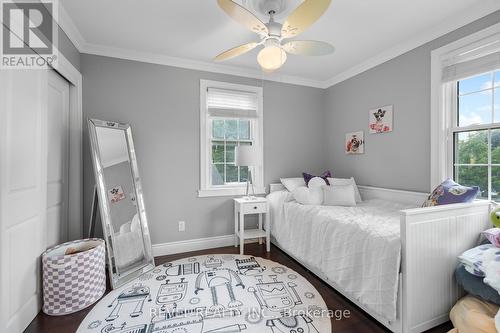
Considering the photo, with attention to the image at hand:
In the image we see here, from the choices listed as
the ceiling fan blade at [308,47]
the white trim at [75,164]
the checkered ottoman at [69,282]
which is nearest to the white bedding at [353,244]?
the ceiling fan blade at [308,47]

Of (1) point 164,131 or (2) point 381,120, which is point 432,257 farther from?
(1) point 164,131

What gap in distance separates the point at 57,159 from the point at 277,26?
2.36m

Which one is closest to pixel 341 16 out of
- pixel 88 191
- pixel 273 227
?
pixel 273 227

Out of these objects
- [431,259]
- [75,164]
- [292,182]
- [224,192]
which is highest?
[75,164]

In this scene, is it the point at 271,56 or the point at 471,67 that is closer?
the point at 271,56

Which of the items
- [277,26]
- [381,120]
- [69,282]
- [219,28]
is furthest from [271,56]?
[69,282]

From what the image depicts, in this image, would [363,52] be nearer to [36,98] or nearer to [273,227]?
[273,227]

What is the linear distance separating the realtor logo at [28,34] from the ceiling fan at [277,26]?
4.52ft

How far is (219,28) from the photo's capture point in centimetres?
228

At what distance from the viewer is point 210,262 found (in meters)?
2.68

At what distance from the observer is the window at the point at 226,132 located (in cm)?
313

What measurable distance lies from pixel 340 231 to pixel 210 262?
60.3 inches

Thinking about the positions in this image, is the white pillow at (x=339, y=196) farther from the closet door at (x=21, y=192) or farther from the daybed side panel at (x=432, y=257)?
the closet door at (x=21, y=192)

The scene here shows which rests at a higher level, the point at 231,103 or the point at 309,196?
the point at 231,103
